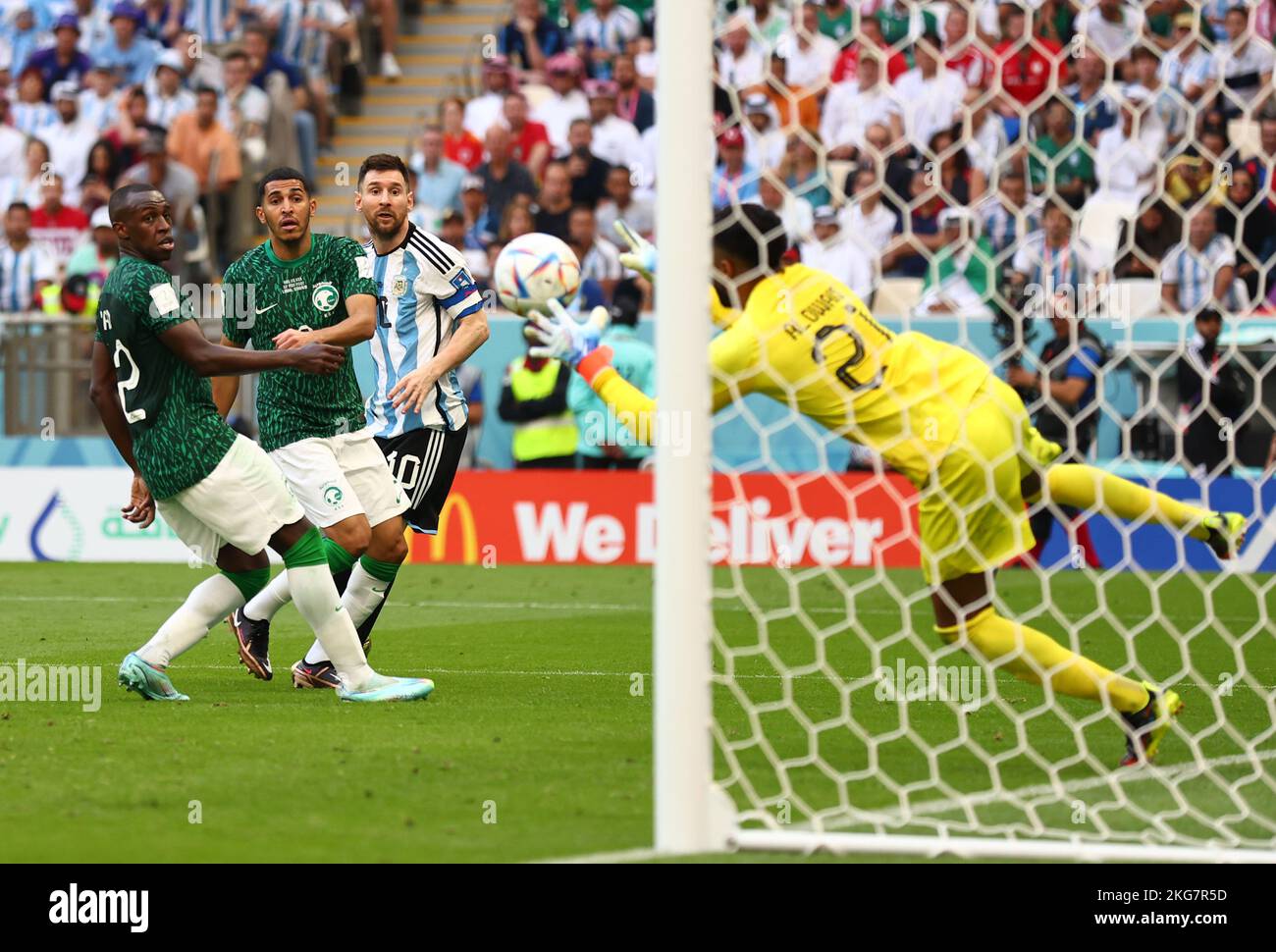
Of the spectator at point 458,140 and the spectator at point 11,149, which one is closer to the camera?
the spectator at point 458,140

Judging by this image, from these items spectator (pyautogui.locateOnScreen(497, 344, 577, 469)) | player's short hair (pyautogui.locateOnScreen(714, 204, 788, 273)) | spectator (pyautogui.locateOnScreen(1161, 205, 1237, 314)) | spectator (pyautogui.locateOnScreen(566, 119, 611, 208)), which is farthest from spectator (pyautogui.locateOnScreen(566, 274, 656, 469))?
player's short hair (pyautogui.locateOnScreen(714, 204, 788, 273))

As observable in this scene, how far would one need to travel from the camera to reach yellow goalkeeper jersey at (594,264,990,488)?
607 cm

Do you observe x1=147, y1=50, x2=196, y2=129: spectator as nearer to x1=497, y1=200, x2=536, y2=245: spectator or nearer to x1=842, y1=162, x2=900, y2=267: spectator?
x1=497, y1=200, x2=536, y2=245: spectator

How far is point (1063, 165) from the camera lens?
1091 cm

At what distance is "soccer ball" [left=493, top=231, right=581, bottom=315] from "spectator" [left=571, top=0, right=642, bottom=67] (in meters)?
10.9

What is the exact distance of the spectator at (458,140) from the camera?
18000mm

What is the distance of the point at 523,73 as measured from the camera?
61.8ft

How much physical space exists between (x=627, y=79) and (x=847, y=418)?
11735 millimetres

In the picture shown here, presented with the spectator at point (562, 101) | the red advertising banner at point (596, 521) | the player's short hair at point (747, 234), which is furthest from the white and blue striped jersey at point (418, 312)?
the spectator at point (562, 101)

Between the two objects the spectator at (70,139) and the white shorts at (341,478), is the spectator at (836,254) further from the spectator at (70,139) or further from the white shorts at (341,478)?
the spectator at (70,139)

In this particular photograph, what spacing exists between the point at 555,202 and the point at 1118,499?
33.1 feet

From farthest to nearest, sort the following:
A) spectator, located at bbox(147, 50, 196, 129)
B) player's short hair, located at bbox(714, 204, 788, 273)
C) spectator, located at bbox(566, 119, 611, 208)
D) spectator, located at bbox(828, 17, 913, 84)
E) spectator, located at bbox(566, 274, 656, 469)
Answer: spectator, located at bbox(147, 50, 196, 129)
spectator, located at bbox(566, 119, 611, 208)
spectator, located at bbox(828, 17, 913, 84)
spectator, located at bbox(566, 274, 656, 469)
player's short hair, located at bbox(714, 204, 788, 273)

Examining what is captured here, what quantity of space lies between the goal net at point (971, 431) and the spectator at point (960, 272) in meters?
0.06

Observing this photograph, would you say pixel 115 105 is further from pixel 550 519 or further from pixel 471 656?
pixel 471 656
